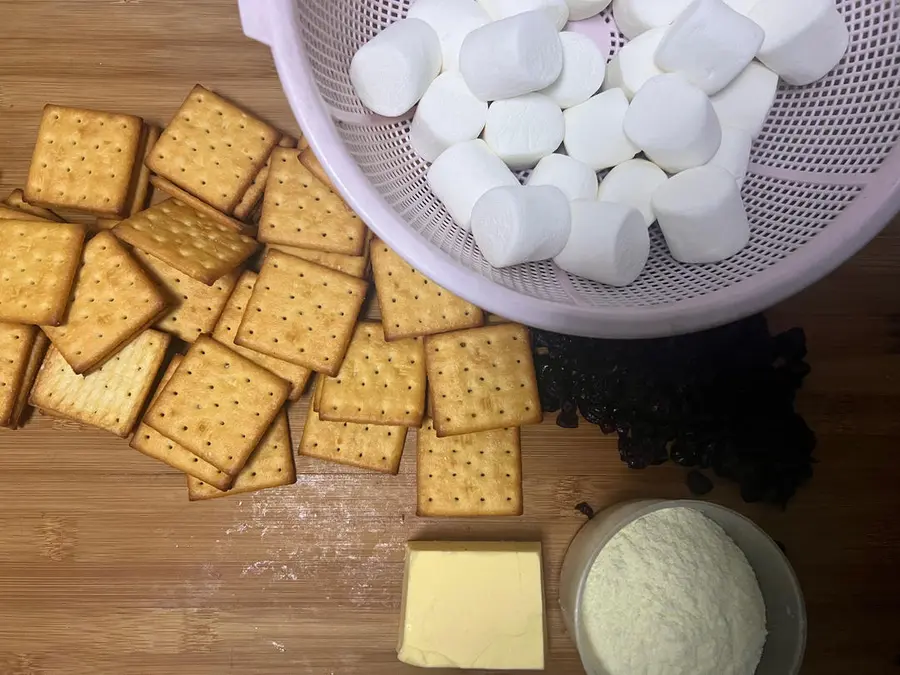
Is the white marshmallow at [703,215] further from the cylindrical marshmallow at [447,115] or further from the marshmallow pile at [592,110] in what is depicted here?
the cylindrical marshmallow at [447,115]

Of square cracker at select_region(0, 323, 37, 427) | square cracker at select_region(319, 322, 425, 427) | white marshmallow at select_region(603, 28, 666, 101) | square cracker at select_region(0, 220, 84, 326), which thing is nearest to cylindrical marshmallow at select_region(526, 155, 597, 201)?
white marshmallow at select_region(603, 28, 666, 101)

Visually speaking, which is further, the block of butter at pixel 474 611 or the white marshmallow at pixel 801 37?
the block of butter at pixel 474 611

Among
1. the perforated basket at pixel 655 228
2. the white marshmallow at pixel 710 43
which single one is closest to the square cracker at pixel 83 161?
the perforated basket at pixel 655 228

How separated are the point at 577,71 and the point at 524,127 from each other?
10 cm

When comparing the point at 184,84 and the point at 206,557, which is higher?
the point at 184,84

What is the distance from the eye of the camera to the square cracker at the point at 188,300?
1083mm

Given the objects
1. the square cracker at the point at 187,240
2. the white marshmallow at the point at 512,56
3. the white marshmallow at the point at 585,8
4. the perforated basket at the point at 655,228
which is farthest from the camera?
the square cracker at the point at 187,240

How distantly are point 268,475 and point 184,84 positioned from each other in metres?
0.65

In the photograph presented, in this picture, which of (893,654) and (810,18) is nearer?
(810,18)

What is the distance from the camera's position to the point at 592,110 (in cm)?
86

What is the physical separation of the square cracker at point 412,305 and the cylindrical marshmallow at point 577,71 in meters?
0.34

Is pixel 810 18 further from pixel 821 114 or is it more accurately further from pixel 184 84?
pixel 184 84

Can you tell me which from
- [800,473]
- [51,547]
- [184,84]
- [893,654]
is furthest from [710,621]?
[184,84]

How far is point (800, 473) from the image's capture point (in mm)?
1034
